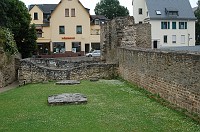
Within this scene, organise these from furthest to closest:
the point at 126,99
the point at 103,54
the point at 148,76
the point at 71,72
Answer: the point at 103,54 < the point at 71,72 < the point at 148,76 < the point at 126,99

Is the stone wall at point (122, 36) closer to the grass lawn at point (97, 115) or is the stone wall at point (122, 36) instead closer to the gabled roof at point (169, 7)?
the grass lawn at point (97, 115)

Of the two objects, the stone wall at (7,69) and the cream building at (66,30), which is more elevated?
the cream building at (66,30)

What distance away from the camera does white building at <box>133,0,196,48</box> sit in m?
61.4

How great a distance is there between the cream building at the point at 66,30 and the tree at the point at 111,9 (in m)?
32.7

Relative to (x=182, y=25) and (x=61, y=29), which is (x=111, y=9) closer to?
(x=182, y=25)

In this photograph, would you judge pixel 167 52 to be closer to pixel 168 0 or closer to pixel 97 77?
pixel 97 77

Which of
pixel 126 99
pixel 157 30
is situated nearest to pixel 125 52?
pixel 126 99

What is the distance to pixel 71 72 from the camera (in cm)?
2233

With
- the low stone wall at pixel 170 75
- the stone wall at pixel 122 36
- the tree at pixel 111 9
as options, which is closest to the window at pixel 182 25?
the tree at pixel 111 9

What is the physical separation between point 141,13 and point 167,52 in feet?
173

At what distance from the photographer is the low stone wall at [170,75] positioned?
1095 cm

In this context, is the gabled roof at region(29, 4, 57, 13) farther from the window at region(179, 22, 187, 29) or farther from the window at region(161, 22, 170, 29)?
the window at region(179, 22, 187, 29)

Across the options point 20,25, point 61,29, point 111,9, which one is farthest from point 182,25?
point 20,25

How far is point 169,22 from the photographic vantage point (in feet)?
204
